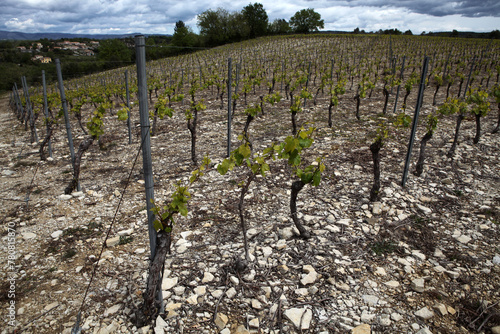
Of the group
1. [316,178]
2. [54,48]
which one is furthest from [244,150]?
[54,48]

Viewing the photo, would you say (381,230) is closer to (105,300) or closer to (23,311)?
(105,300)

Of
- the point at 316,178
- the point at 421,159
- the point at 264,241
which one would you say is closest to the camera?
the point at 316,178

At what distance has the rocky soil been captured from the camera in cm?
307

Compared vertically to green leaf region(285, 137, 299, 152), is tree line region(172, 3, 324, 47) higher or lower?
higher

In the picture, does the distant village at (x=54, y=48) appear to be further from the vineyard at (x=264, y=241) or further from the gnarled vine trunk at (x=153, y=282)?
the gnarled vine trunk at (x=153, y=282)

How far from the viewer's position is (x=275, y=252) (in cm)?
402

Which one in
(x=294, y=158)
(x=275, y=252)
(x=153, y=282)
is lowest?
(x=275, y=252)

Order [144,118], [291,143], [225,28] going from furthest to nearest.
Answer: [225,28] → [291,143] → [144,118]

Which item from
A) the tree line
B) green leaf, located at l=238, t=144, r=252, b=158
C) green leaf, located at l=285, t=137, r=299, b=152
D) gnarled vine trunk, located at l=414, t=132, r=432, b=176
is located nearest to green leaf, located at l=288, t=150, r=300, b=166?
green leaf, located at l=285, t=137, r=299, b=152

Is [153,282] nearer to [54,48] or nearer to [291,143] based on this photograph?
[291,143]

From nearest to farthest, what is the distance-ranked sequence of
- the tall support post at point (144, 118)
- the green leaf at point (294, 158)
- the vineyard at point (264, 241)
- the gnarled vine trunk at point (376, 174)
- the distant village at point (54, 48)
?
the tall support post at point (144, 118) < the vineyard at point (264, 241) < the green leaf at point (294, 158) < the gnarled vine trunk at point (376, 174) < the distant village at point (54, 48)

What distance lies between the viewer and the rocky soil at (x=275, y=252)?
3.07 metres

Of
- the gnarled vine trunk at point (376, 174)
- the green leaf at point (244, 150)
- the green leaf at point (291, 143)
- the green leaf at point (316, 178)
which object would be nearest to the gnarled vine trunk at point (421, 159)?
the gnarled vine trunk at point (376, 174)

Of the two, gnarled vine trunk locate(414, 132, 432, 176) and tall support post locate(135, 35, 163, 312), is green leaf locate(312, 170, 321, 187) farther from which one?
gnarled vine trunk locate(414, 132, 432, 176)
